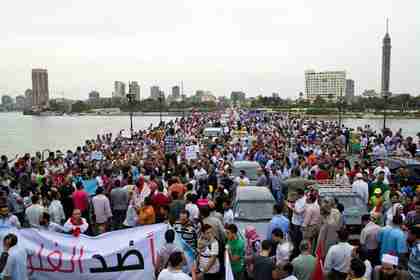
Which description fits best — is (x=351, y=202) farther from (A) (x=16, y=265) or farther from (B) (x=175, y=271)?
(A) (x=16, y=265)

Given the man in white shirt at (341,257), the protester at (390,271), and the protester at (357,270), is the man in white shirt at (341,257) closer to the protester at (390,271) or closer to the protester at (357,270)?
the protester at (390,271)

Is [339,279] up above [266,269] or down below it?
below

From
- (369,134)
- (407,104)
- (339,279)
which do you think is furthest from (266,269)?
(407,104)

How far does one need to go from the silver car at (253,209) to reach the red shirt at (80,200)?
12.1 feet

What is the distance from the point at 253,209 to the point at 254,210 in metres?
0.04

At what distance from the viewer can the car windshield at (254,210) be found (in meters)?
10.1

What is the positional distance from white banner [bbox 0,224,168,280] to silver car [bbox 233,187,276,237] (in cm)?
287

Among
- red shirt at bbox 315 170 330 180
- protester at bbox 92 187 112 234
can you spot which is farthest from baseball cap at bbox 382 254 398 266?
red shirt at bbox 315 170 330 180

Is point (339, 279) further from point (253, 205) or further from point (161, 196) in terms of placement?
point (161, 196)

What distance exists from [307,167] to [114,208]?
8.18 meters

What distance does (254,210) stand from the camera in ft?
33.9

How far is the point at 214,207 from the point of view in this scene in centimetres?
955

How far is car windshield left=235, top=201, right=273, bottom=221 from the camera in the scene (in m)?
10.1

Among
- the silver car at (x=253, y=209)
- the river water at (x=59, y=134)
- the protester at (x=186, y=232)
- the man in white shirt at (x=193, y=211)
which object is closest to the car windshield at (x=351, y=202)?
the silver car at (x=253, y=209)
